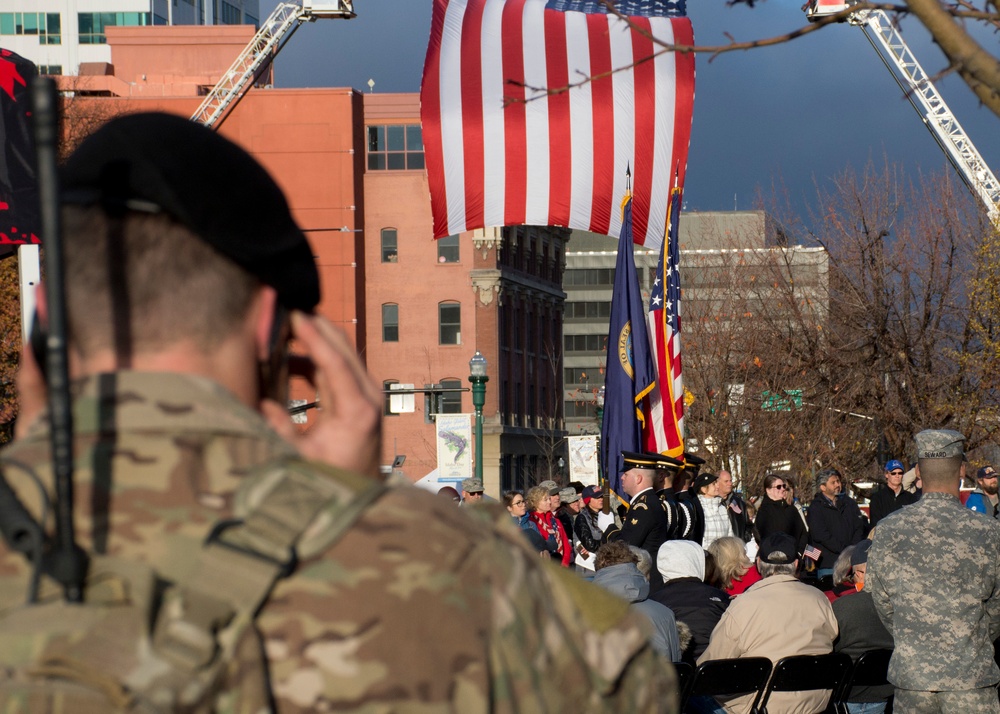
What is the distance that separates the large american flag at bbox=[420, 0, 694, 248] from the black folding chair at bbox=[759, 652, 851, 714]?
691 cm

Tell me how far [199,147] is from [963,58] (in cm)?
210

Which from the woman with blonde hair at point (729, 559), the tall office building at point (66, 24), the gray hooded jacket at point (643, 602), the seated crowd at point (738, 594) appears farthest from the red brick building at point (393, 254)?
the gray hooded jacket at point (643, 602)

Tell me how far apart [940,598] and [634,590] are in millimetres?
2261

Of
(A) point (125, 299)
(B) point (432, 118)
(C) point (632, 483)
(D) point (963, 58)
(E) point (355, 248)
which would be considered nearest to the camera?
(A) point (125, 299)

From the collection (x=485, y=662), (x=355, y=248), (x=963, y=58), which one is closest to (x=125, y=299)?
(x=485, y=662)

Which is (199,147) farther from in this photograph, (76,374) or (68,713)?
(68,713)

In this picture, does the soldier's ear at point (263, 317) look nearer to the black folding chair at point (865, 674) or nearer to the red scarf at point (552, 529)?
the black folding chair at point (865, 674)

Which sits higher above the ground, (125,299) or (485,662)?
(125,299)

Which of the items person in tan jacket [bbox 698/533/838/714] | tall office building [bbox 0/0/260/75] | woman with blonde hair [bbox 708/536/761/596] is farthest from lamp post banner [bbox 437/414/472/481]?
tall office building [bbox 0/0/260/75]

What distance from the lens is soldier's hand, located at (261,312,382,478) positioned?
171 cm

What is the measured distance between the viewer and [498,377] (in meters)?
69.9

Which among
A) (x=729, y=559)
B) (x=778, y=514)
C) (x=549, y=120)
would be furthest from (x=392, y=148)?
(x=729, y=559)

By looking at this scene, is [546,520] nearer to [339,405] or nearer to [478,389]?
[478,389]

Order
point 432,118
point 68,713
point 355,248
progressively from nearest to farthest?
point 68,713, point 432,118, point 355,248
